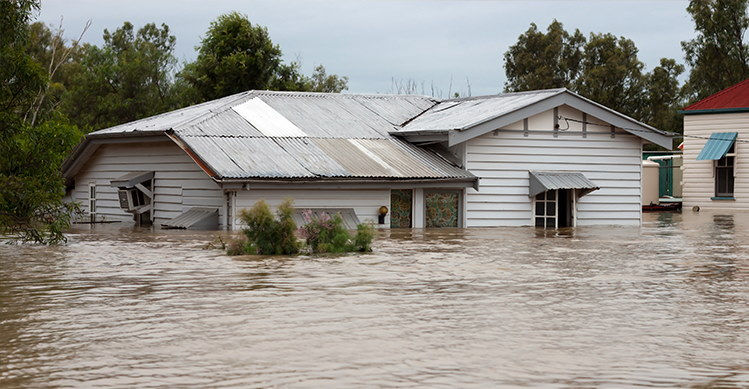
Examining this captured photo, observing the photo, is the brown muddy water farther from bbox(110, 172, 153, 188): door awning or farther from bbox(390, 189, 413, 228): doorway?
bbox(110, 172, 153, 188): door awning

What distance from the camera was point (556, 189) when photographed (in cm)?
3484

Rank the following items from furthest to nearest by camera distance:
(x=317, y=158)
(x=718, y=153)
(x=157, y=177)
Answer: (x=718, y=153), (x=157, y=177), (x=317, y=158)

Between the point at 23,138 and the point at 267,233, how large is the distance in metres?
5.27

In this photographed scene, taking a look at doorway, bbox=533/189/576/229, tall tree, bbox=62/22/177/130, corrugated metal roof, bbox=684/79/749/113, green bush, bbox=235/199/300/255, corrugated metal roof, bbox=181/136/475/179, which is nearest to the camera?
green bush, bbox=235/199/300/255

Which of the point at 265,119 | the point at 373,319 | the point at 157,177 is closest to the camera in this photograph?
the point at 373,319

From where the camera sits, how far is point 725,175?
4916 cm

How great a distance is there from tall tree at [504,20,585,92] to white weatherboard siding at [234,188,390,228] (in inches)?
1518

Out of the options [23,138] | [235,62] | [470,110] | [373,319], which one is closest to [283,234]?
[23,138]

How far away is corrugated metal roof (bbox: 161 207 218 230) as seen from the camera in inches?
1226

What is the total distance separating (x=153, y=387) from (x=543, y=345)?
4295mm

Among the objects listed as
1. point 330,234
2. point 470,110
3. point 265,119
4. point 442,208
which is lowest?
point 330,234

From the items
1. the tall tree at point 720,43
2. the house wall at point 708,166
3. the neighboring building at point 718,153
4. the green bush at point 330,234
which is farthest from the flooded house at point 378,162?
the tall tree at point 720,43

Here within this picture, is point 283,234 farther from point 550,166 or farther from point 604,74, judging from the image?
point 604,74

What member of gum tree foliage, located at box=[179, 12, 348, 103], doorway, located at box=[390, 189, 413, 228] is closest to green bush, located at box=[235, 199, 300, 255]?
doorway, located at box=[390, 189, 413, 228]
